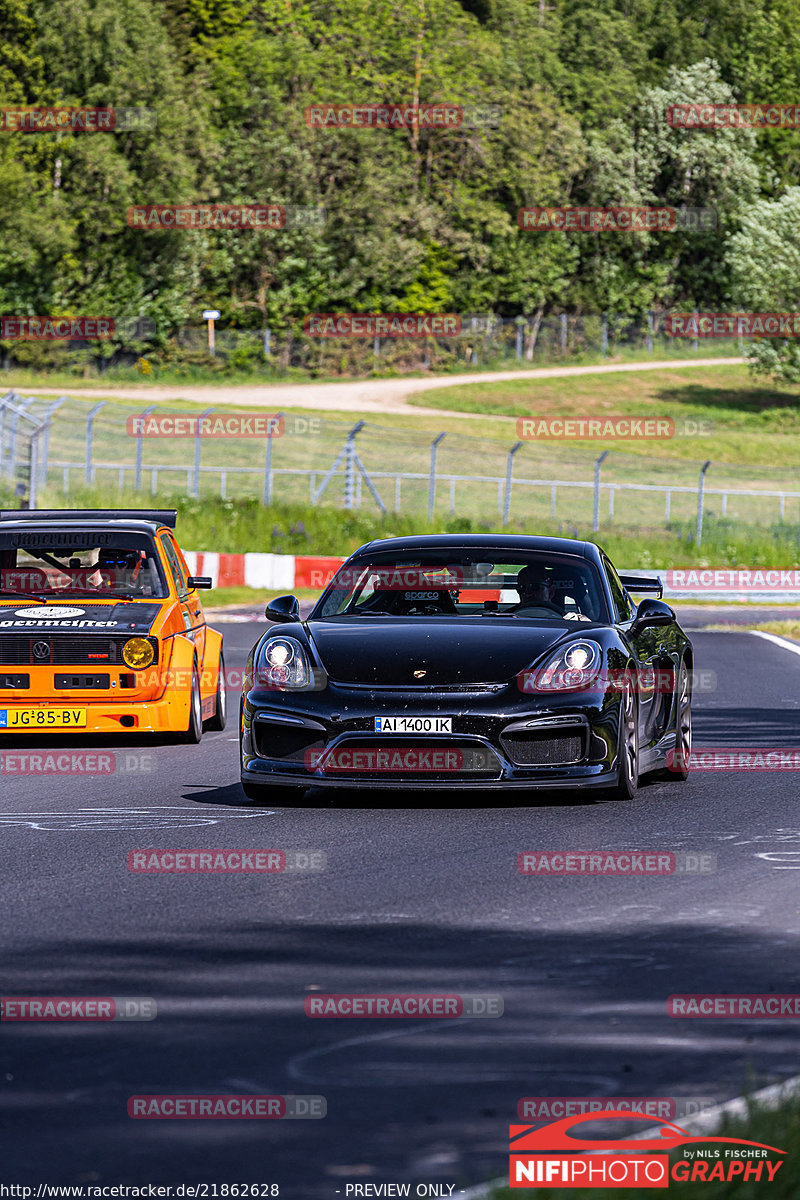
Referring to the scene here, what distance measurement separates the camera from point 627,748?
9992 mm

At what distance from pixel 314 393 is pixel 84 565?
5958 cm

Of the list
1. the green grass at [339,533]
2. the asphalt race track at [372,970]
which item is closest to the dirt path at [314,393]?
the green grass at [339,533]

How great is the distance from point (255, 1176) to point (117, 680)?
29.0 ft

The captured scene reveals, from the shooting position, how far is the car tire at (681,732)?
11.2 metres

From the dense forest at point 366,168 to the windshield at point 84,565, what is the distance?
56118 millimetres

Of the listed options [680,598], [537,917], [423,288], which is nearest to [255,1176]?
[537,917]

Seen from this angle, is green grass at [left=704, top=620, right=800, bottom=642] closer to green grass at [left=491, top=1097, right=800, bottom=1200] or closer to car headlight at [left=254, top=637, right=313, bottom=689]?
car headlight at [left=254, top=637, right=313, bottom=689]

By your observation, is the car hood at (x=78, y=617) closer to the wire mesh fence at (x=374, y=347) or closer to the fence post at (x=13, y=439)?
the fence post at (x=13, y=439)

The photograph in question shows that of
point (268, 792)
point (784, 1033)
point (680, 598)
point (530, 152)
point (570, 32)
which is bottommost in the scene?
point (680, 598)

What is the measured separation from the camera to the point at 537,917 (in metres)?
7.00

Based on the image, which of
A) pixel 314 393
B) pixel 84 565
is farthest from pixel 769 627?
pixel 314 393

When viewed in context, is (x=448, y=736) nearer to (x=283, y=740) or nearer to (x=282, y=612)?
(x=283, y=740)

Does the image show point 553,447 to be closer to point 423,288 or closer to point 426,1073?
point 423,288

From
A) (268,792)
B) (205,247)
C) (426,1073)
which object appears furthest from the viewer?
(205,247)
